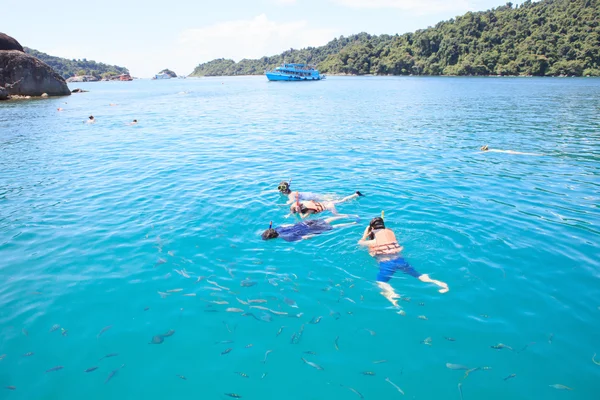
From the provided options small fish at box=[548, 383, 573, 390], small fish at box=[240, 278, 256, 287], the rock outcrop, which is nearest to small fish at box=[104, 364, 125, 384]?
small fish at box=[240, 278, 256, 287]

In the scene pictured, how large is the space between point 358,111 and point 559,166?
2712 cm

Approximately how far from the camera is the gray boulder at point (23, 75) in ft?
196

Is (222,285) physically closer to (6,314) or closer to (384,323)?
(384,323)

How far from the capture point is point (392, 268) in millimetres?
9492

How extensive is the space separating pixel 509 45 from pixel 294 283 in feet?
546

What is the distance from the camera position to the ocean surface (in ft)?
21.3

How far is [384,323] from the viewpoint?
7.73m

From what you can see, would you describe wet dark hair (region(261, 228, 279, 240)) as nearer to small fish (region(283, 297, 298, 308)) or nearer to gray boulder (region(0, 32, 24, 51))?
small fish (region(283, 297, 298, 308))

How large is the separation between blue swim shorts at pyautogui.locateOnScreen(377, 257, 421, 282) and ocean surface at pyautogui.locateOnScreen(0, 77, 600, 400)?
28cm

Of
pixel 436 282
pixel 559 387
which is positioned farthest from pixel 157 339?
pixel 559 387

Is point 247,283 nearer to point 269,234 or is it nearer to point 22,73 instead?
point 269,234

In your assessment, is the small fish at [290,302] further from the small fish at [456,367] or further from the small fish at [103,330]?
the small fish at [103,330]

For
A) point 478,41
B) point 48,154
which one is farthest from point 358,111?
point 478,41

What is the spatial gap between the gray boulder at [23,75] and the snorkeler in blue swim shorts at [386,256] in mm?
74634
